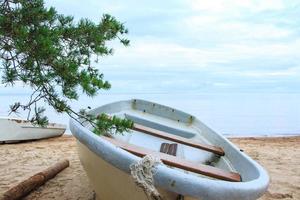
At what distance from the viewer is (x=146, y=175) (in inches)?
99.3

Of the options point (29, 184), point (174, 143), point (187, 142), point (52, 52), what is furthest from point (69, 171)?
point (52, 52)

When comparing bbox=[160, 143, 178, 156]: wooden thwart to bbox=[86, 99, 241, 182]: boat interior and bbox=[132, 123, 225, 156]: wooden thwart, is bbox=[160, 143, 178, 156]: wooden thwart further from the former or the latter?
bbox=[132, 123, 225, 156]: wooden thwart

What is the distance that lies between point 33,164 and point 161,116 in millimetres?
2561

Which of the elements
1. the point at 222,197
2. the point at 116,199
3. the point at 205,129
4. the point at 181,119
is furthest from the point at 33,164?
the point at 222,197

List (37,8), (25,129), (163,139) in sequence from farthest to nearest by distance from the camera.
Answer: (25,129) → (163,139) → (37,8)

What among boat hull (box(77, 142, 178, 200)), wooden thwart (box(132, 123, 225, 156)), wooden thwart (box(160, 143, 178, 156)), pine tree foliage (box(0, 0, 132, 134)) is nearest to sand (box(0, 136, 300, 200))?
wooden thwart (box(132, 123, 225, 156))

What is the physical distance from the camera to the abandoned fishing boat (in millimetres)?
2482

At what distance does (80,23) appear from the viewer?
3.15 meters

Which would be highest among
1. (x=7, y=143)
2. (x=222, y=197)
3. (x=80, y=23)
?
(x=80, y=23)

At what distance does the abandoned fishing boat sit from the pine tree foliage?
0.36 meters

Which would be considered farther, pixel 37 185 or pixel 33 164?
pixel 33 164

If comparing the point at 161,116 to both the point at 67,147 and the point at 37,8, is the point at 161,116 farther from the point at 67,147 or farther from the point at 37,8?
the point at 37,8

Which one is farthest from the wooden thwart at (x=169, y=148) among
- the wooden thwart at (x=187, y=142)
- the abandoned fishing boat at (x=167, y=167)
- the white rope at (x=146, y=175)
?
the white rope at (x=146, y=175)

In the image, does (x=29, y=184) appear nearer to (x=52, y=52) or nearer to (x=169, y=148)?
(x=169, y=148)
